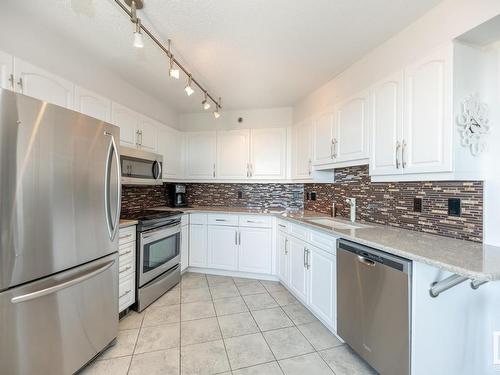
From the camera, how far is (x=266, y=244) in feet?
10.4

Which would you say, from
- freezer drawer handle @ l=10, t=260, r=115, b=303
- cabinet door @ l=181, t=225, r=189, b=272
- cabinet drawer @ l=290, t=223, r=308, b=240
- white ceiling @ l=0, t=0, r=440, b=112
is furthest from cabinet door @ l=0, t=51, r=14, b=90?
cabinet drawer @ l=290, t=223, r=308, b=240

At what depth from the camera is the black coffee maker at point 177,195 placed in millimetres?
3795

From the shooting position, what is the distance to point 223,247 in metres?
3.30

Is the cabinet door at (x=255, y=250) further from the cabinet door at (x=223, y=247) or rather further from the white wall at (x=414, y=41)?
the white wall at (x=414, y=41)

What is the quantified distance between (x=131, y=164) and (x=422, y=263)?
2.61 meters

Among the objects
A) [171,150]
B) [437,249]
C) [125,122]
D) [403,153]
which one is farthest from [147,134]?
[437,249]

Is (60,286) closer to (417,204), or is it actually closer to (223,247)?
(223,247)

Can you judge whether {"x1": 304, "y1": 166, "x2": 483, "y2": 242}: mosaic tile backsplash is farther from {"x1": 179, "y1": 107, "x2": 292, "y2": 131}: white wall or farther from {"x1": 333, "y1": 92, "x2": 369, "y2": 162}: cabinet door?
{"x1": 179, "y1": 107, "x2": 292, "y2": 131}: white wall

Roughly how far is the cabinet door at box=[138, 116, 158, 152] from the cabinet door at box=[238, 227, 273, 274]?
1.64m

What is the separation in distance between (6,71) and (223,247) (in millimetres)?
2686

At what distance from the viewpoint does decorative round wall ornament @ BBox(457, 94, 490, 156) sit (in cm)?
142

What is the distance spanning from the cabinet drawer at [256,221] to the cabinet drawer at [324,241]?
0.92 meters

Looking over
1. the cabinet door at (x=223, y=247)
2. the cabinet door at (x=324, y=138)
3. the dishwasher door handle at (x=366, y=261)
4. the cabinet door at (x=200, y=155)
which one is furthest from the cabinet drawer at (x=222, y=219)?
the dishwasher door handle at (x=366, y=261)

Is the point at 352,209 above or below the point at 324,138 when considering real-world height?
below
